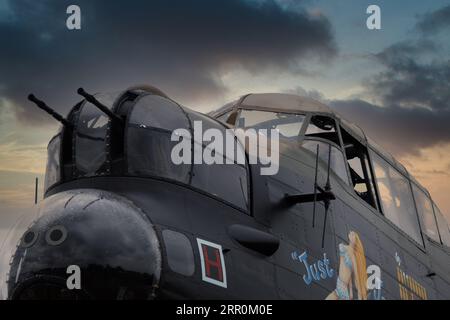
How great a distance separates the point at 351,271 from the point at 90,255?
135 inches

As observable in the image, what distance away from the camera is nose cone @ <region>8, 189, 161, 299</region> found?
536 centimetres

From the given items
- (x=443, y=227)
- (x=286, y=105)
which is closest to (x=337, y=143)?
(x=286, y=105)

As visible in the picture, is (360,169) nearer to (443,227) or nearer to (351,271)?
(351,271)

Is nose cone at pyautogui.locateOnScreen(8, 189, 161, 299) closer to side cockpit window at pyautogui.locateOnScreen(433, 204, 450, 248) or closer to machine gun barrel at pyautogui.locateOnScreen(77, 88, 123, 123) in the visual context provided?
machine gun barrel at pyautogui.locateOnScreen(77, 88, 123, 123)

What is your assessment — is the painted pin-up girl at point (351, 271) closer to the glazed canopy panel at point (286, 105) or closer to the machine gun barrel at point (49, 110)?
the glazed canopy panel at point (286, 105)

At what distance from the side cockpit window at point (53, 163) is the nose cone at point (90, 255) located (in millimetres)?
955

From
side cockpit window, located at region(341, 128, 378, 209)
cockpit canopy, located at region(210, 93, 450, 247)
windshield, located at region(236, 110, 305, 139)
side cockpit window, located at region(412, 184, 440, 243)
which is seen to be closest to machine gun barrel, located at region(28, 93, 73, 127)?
cockpit canopy, located at region(210, 93, 450, 247)

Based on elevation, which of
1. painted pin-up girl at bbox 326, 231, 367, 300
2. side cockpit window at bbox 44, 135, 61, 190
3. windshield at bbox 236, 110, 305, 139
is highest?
windshield at bbox 236, 110, 305, 139

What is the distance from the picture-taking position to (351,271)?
7645 millimetres

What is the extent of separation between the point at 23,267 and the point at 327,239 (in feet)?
10.9

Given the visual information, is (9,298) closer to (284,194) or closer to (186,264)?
(186,264)

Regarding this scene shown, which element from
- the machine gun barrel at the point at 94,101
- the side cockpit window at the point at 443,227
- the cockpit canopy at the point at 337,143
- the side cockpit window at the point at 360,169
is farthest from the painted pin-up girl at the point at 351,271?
the side cockpit window at the point at 443,227

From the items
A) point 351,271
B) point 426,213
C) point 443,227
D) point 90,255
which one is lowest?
point 351,271

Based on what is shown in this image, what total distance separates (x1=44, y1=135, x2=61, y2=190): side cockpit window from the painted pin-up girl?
3041 mm
